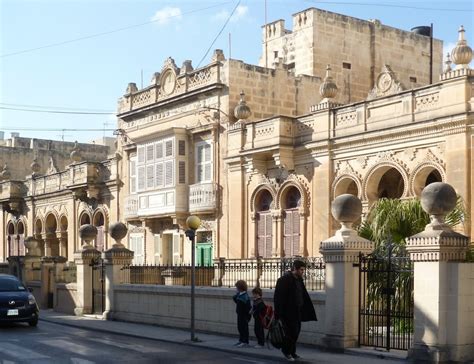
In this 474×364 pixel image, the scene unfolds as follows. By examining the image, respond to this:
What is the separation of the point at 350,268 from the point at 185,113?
17.8 meters

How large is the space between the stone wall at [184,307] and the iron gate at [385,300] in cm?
84

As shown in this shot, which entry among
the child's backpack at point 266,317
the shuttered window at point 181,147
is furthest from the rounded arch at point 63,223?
the child's backpack at point 266,317

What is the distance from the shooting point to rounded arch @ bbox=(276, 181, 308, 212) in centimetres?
2595

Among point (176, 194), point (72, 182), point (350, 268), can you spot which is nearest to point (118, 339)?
point (350, 268)

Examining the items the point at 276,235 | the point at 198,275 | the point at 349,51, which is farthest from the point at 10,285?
the point at 349,51

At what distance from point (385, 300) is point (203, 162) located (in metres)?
16.8

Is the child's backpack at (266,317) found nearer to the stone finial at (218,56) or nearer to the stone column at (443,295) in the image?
the stone column at (443,295)

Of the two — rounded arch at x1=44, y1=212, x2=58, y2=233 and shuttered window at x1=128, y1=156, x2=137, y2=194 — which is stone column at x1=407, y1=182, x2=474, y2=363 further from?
rounded arch at x1=44, y1=212, x2=58, y2=233

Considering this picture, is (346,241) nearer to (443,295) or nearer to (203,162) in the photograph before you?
(443,295)

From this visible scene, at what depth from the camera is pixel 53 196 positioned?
41.8 metres

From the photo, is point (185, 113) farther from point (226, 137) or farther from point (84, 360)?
point (84, 360)

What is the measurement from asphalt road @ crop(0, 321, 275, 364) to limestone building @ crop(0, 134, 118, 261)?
60.4 ft

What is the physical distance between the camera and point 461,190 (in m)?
20.7

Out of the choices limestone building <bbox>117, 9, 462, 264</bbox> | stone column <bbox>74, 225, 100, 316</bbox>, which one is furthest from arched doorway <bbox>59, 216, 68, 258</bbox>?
stone column <bbox>74, 225, 100, 316</bbox>
